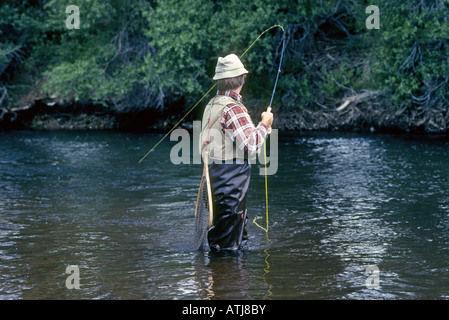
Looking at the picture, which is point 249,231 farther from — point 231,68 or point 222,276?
point 231,68

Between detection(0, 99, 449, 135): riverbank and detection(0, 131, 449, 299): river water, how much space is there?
515 cm

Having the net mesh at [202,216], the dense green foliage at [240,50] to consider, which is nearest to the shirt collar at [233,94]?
the net mesh at [202,216]

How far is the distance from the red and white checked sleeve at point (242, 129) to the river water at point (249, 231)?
1.11m

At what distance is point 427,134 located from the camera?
1927 centimetres

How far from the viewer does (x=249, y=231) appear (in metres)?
7.54

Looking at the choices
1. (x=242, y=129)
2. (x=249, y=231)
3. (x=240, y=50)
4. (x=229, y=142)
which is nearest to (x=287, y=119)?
(x=240, y=50)

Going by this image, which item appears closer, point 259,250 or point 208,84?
point 259,250

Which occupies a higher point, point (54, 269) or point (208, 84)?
point (208, 84)

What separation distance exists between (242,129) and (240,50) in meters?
14.7

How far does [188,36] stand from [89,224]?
12.7 meters

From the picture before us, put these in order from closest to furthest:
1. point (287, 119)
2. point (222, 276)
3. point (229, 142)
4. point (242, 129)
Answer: point (222, 276) < point (242, 129) < point (229, 142) < point (287, 119)
